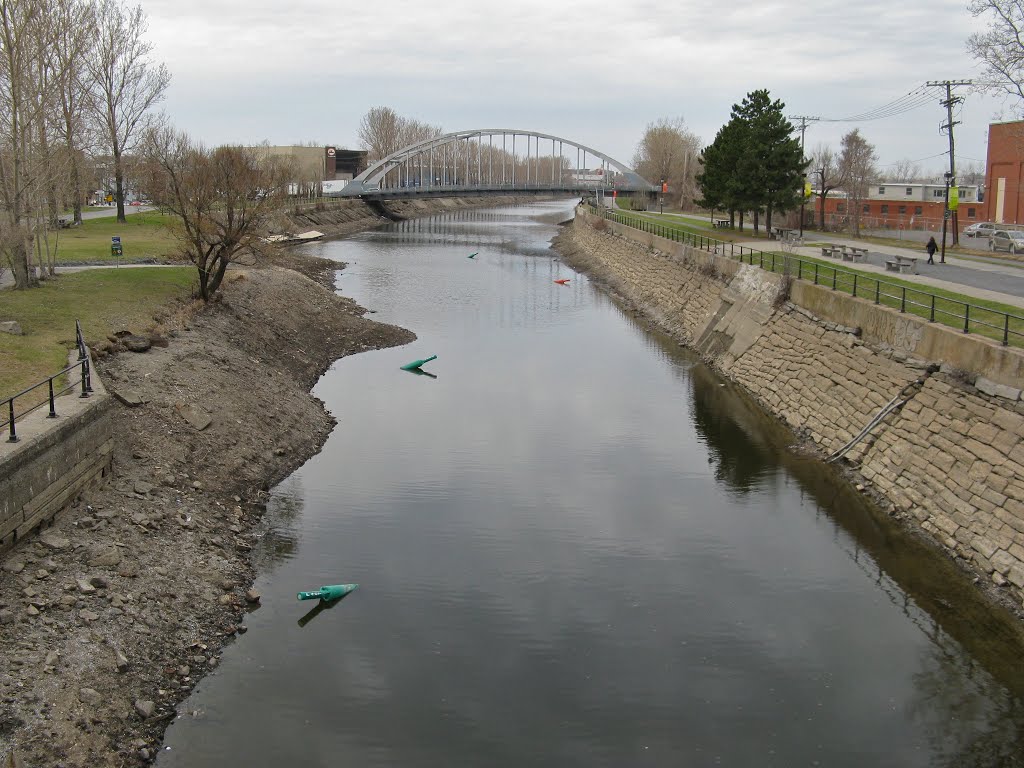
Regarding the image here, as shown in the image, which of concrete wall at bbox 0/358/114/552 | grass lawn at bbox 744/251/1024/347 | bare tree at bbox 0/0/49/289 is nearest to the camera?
concrete wall at bbox 0/358/114/552

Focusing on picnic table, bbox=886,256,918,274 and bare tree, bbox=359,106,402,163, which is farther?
bare tree, bbox=359,106,402,163

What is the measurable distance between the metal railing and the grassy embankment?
36 centimetres

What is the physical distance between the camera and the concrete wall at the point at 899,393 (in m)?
16.5

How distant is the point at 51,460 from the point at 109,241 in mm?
35079

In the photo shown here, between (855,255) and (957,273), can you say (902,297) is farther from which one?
(855,255)

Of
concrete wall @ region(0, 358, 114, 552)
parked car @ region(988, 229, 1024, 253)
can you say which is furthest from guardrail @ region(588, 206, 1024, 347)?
concrete wall @ region(0, 358, 114, 552)

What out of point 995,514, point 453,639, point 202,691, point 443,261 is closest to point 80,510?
point 202,691

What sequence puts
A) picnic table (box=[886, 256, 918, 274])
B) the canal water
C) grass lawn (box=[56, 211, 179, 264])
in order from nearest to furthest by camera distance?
the canal water < picnic table (box=[886, 256, 918, 274]) < grass lawn (box=[56, 211, 179, 264])

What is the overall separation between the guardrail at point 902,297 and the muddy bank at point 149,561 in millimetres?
14688

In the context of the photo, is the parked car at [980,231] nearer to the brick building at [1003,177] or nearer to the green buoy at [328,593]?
the brick building at [1003,177]

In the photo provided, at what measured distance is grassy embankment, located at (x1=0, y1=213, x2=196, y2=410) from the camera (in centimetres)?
1888

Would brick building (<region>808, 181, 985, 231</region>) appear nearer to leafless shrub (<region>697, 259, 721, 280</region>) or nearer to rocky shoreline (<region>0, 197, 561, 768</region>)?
leafless shrub (<region>697, 259, 721, 280</region>)

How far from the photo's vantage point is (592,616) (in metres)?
14.4

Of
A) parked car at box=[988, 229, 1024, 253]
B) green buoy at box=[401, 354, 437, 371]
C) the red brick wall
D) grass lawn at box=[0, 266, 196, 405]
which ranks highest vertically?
the red brick wall
